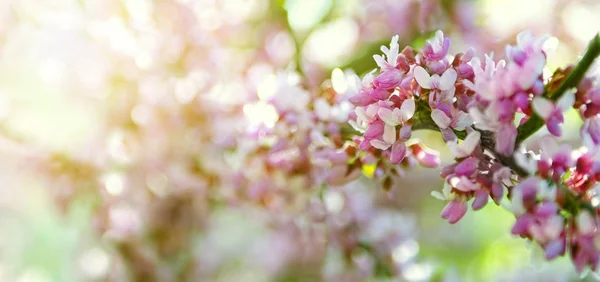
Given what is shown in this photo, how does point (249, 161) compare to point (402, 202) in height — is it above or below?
above

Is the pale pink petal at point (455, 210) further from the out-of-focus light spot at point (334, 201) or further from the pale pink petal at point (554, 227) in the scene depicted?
the out-of-focus light spot at point (334, 201)

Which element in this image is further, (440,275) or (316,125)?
(440,275)

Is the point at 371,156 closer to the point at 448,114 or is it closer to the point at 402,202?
the point at 448,114

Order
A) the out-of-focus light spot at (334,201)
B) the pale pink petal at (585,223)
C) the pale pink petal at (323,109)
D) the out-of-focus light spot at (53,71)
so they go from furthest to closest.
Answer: the out-of-focus light spot at (53,71) → the out-of-focus light spot at (334,201) → the pale pink petal at (323,109) → the pale pink petal at (585,223)

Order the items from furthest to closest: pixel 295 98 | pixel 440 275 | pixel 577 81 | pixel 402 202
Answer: pixel 402 202
pixel 440 275
pixel 295 98
pixel 577 81

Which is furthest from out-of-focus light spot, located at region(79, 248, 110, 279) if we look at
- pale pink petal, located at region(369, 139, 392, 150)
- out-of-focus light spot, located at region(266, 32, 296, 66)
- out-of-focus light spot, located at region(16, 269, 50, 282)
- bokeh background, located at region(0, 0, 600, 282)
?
pale pink petal, located at region(369, 139, 392, 150)

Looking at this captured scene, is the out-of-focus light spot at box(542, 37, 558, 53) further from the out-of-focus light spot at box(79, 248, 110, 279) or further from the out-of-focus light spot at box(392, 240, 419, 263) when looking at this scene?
the out-of-focus light spot at box(79, 248, 110, 279)

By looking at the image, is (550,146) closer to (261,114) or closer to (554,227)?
(554,227)

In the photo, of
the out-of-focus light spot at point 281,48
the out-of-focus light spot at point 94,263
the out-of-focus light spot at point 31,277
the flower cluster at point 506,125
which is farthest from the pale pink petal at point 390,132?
the out-of-focus light spot at point 31,277

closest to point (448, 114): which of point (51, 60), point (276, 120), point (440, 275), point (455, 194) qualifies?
point (455, 194)
